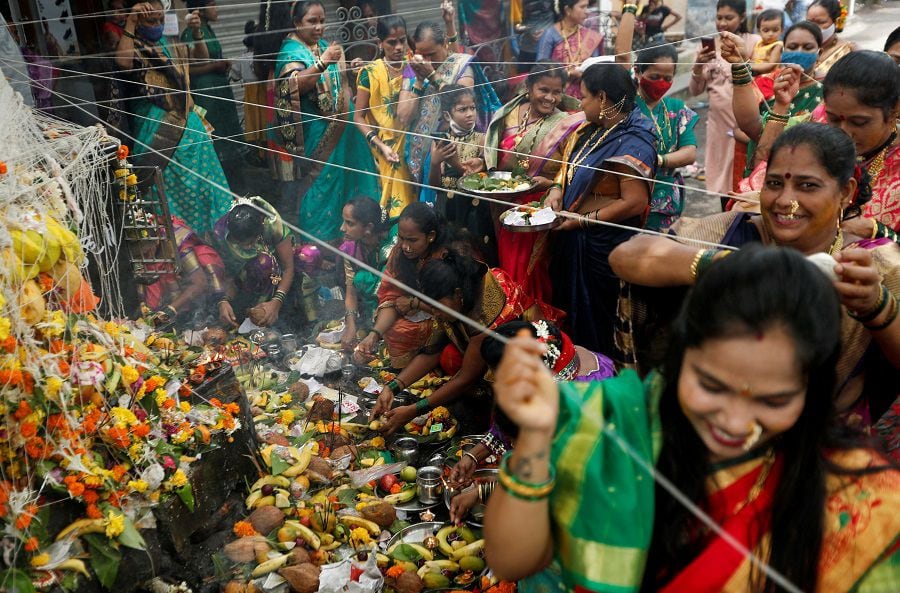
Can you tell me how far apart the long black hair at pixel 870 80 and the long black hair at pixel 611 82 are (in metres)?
1.59

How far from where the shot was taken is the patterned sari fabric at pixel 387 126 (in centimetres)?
549

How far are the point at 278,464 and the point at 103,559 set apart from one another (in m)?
1.06

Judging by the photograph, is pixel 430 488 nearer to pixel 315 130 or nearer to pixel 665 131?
pixel 315 130

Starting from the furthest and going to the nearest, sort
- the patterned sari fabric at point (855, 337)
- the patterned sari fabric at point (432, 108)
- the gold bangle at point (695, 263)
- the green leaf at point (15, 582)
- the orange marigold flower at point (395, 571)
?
the patterned sari fabric at point (432, 108)
the orange marigold flower at point (395, 571)
the green leaf at point (15, 582)
the patterned sari fabric at point (855, 337)
the gold bangle at point (695, 263)

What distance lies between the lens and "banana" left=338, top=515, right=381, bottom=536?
11.1 feet

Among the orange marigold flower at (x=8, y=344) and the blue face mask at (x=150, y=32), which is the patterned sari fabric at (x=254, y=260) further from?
the orange marigold flower at (x=8, y=344)

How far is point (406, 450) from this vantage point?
3947 millimetres

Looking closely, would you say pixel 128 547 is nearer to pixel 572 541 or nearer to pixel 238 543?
pixel 238 543

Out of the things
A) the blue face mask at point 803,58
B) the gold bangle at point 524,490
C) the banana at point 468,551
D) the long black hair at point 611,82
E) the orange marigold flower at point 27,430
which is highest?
the long black hair at point 611,82

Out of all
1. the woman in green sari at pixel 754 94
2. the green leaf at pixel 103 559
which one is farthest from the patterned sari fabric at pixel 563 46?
the green leaf at pixel 103 559

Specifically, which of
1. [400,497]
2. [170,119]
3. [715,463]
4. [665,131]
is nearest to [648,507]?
[715,463]

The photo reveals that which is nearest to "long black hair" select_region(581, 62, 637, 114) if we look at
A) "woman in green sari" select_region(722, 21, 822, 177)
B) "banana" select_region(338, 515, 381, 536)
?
"woman in green sari" select_region(722, 21, 822, 177)

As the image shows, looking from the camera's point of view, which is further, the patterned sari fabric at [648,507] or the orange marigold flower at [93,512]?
the orange marigold flower at [93,512]

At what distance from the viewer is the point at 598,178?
4.56m
